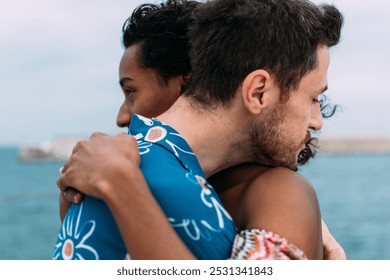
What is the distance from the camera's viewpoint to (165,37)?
2396mm

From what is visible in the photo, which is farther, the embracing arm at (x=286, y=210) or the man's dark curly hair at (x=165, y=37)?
the man's dark curly hair at (x=165, y=37)

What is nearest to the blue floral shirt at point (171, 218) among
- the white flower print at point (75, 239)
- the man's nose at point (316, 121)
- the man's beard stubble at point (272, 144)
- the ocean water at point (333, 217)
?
the white flower print at point (75, 239)

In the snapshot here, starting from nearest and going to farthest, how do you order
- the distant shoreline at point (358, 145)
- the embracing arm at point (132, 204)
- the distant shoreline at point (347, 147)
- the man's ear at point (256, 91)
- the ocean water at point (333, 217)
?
the embracing arm at point (132, 204), the man's ear at point (256, 91), the ocean water at point (333, 217), the distant shoreline at point (347, 147), the distant shoreline at point (358, 145)

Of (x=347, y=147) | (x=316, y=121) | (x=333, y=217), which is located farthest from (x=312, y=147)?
(x=347, y=147)

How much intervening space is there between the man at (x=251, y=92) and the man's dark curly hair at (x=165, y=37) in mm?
691

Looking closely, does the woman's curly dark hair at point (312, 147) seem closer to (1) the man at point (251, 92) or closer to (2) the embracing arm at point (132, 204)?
(1) the man at point (251, 92)

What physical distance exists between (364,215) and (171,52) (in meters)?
28.5

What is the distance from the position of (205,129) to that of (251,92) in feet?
0.50

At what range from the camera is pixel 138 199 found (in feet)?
4.15

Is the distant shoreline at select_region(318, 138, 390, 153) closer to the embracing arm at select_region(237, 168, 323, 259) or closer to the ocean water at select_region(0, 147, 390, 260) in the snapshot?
the ocean water at select_region(0, 147, 390, 260)

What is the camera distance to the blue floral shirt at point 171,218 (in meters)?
1.35

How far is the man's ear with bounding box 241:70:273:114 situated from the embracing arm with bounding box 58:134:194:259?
35cm
